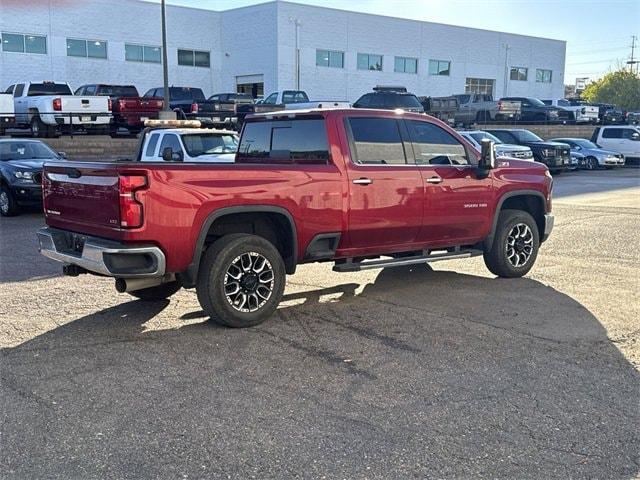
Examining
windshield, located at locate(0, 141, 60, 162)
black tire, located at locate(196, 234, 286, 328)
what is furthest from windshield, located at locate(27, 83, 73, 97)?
black tire, located at locate(196, 234, 286, 328)

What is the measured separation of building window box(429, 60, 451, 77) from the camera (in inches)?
2192

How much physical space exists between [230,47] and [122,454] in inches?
1860

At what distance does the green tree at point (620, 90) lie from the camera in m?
79.4

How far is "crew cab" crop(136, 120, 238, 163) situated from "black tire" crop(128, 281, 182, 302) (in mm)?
6512

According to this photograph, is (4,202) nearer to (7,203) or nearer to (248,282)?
(7,203)

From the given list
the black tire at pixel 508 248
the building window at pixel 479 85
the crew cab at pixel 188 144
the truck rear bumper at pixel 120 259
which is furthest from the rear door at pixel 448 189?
the building window at pixel 479 85

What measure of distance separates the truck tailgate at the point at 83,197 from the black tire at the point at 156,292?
1.07 metres

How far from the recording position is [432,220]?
7.11 metres

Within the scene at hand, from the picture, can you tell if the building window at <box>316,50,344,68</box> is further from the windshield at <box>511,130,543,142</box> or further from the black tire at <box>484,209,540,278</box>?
the black tire at <box>484,209,540,278</box>

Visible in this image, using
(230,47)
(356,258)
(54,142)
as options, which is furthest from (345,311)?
(230,47)

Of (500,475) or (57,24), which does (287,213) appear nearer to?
(500,475)

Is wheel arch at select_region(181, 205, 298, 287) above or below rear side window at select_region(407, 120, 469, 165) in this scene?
below

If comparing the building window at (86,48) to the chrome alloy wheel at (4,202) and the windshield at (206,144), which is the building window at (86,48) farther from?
the windshield at (206,144)

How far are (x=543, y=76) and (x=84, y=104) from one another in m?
52.9
